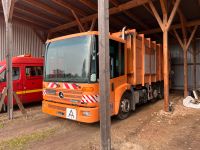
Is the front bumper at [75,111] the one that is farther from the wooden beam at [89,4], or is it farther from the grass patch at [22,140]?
the wooden beam at [89,4]

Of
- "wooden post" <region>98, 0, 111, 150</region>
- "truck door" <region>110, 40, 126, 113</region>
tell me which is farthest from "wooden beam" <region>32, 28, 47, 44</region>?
"wooden post" <region>98, 0, 111, 150</region>

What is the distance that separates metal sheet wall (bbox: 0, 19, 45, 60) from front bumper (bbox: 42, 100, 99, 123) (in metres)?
6.64

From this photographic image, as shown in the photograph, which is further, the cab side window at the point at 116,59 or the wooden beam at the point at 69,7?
the wooden beam at the point at 69,7

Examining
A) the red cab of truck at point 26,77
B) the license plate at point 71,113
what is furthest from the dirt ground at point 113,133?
the red cab of truck at point 26,77

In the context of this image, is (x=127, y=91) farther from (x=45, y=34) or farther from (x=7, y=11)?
(x=45, y=34)

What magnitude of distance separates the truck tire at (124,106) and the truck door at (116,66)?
538 millimetres

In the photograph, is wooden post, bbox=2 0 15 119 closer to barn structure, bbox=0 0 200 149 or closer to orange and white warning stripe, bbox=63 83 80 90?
barn structure, bbox=0 0 200 149

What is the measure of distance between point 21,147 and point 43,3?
6.98 metres

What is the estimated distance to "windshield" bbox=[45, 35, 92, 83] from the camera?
4.82m

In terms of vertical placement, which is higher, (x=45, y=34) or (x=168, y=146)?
(x=45, y=34)

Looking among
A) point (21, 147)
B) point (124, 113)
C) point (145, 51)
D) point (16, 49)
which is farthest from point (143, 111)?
point (16, 49)

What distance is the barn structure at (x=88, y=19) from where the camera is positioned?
23.5ft

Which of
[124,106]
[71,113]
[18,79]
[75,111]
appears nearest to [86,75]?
[75,111]

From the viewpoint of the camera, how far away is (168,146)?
4.00 metres
